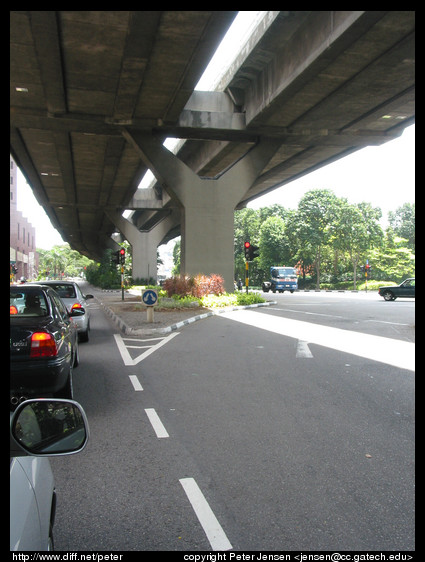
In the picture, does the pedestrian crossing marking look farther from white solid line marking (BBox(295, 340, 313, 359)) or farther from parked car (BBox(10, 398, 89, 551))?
parked car (BBox(10, 398, 89, 551))

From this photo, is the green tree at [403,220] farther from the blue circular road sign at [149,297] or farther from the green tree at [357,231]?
the blue circular road sign at [149,297]

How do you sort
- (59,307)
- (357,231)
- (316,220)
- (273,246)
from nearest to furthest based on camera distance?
(59,307) < (357,231) < (316,220) < (273,246)

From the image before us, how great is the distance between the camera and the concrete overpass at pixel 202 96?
14.1m

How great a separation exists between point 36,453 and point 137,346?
9981mm

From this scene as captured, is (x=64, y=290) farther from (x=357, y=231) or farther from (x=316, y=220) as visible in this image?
(x=316, y=220)

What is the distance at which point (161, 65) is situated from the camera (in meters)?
16.5

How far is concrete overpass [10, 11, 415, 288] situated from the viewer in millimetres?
14141

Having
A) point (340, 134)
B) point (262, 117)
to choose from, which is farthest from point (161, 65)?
point (340, 134)

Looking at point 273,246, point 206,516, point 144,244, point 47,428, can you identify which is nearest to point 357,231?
point 273,246

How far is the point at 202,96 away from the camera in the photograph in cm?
2239

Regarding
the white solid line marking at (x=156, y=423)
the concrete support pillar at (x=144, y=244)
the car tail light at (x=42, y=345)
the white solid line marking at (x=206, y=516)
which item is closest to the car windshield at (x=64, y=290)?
the car tail light at (x=42, y=345)
